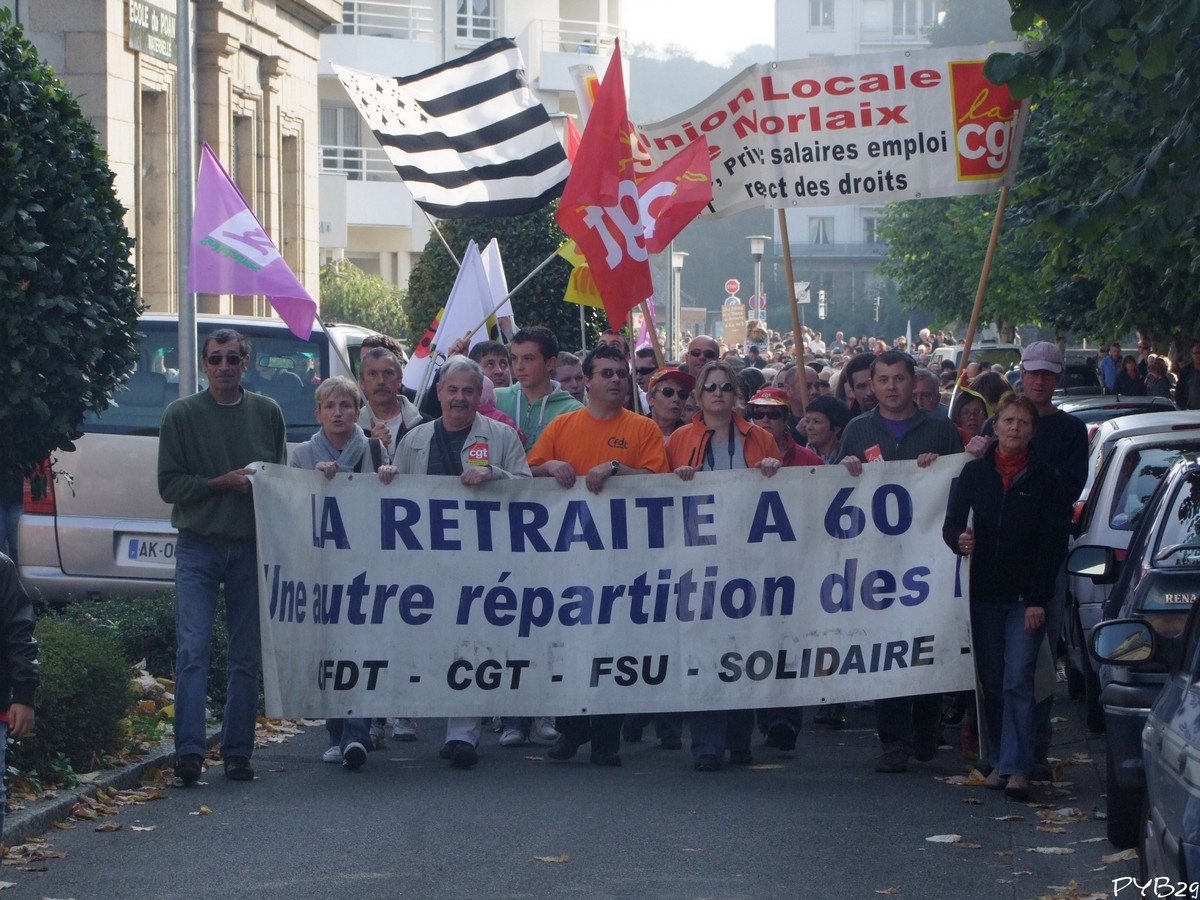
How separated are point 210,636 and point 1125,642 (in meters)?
4.30

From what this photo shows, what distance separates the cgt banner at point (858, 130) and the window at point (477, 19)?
41733 mm

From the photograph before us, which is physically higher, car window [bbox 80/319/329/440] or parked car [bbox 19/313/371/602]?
car window [bbox 80/319/329/440]

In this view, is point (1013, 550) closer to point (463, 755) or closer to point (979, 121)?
point (463, 755)

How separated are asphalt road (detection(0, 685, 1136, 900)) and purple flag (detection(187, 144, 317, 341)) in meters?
2.92

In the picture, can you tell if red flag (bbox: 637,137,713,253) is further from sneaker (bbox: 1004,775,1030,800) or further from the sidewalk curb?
the sidewalk curb

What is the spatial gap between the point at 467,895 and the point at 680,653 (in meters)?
2.32

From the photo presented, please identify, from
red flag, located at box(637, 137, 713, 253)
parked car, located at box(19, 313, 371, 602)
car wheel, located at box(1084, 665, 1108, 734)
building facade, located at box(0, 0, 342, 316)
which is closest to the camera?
car wheel, located at box(1084, 665, 1108, 734)

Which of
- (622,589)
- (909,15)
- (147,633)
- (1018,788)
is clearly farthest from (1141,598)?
(909,15)

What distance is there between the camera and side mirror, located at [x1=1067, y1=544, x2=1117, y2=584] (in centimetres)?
711

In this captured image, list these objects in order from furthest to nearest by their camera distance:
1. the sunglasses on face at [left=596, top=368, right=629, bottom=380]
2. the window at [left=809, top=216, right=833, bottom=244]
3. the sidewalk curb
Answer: the window at [left=809, top=216, right=833, bottom=244] < the sunglasses on face at [left=596, top=368, right=629, bottom=380] < the sidewalk curb

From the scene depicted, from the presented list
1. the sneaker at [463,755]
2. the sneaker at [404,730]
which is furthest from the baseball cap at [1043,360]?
the sneaker at [404,730]

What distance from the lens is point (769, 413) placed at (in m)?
9.36

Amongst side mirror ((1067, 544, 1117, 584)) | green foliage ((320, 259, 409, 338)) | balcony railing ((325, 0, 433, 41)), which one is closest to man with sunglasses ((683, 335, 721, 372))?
side mirror ((1067, 544, 1117, 584))

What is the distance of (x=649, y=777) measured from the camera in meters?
8.29
